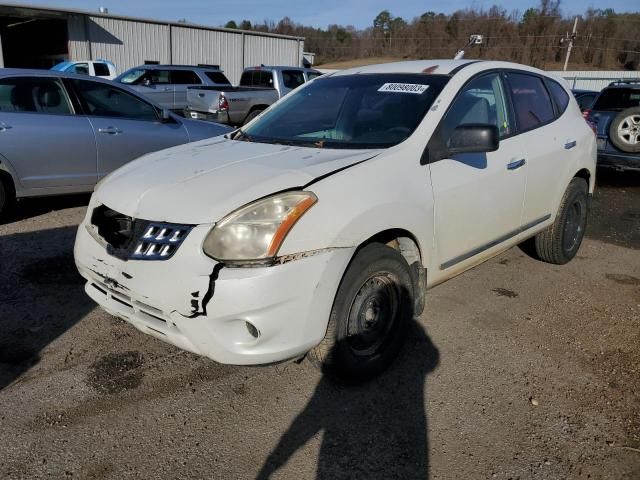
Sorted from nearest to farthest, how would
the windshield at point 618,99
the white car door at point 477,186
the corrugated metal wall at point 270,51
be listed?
the white car door at point 477,186 < the windshield at point 618,99 < the corrugated metal wall at point 270,51

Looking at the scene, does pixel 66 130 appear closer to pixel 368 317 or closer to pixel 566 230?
pixel 368 317

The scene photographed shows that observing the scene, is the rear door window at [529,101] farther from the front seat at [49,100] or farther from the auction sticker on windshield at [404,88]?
the front seat at [49,100]

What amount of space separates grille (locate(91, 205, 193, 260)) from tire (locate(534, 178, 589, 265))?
350cm

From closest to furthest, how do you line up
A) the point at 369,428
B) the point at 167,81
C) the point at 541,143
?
1. the point at 369,428
2. the point at 541,143
3. the point at 167,81

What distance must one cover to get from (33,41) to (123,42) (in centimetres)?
797

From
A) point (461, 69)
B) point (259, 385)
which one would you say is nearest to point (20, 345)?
point (259, 385)

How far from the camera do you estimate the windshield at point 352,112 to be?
3352mm

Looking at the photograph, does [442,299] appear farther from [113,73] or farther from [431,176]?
[113,73]

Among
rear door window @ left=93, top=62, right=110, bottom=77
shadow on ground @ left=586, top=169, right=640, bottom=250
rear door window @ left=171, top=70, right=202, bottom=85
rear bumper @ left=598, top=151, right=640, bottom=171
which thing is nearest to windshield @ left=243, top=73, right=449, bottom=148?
shadow on ground @ left=586, top=169, right=640, bottom=250

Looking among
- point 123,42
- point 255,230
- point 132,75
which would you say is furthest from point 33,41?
point 255,230

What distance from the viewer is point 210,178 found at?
2.78m

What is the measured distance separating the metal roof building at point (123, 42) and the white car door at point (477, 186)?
24405mm

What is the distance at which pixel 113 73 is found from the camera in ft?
63.7

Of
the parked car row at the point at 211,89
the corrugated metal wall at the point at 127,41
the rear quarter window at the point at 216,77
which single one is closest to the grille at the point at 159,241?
the parked car row at the point at 211,89
